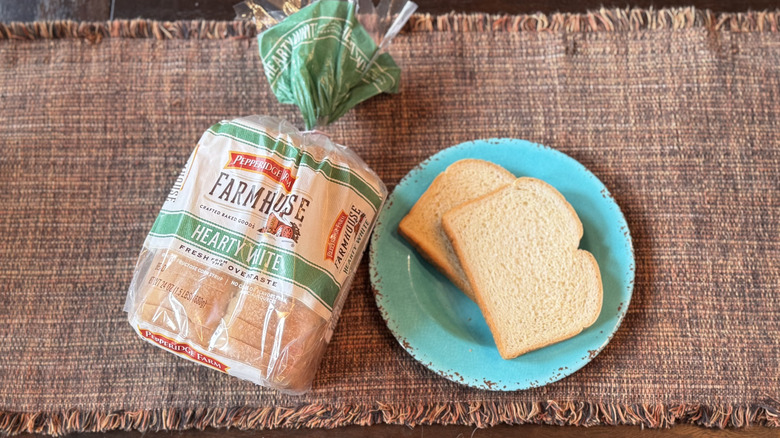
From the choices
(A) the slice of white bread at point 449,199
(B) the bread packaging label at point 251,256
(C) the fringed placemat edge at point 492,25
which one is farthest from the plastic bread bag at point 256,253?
(C) the fringed placemat edge at point 492,25

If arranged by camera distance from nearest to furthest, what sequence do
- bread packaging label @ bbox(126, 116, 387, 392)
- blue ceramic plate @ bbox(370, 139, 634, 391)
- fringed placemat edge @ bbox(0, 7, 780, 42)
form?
bread packaging label @ bbox(126, 116, 387, 392) < blue ceramic plate @ bbox(370, 139, 634, 391) < fringed placemat edge @ bbox(0, 7, 780, 42)

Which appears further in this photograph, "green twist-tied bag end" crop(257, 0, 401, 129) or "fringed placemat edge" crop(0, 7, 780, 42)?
"fringed placemat edge" crop(0, 7, 780, 42)

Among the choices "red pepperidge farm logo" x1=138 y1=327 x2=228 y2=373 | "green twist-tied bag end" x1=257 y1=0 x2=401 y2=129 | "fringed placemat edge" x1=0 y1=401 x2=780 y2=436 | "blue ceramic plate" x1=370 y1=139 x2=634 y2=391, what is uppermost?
"green twist-tied bag end" x1=257 y1=0 x2=401 y2=129

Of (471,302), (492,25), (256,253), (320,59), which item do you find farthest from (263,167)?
(492,25)

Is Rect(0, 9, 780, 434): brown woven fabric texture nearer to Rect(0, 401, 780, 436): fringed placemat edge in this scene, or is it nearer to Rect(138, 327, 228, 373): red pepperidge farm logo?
Rect(0, 401, 780, 436): fringed placemat edge

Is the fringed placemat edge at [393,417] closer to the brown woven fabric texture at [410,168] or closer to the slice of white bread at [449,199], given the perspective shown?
the brown woven fabric texture at [410,168]

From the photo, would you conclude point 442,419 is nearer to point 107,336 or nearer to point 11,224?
point 107,336

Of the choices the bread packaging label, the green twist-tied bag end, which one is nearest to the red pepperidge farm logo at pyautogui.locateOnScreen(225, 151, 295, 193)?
the bread packaging label
